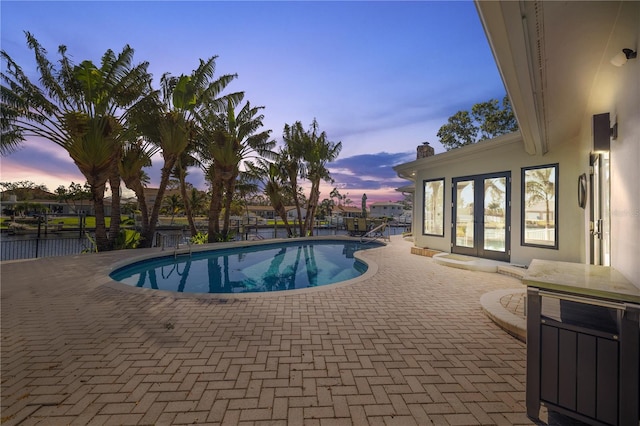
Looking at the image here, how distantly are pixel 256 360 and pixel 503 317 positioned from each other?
3.32 metres

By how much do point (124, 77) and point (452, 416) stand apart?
12.6m

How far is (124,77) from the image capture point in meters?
9.55

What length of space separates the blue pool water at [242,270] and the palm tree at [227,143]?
2.81m

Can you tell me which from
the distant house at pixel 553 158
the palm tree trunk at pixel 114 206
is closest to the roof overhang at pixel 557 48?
the distant house at pixel 553 158

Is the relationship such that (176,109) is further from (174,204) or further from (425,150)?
(174,204)

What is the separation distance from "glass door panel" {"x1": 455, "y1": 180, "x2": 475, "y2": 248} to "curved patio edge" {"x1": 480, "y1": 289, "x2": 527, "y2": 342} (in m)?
4.28

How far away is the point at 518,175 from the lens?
295 inches

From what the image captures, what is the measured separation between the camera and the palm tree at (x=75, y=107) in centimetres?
880

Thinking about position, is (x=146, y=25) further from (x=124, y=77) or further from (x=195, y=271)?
(x=195, y=271)

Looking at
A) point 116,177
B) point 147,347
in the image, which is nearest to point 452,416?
point 147,347

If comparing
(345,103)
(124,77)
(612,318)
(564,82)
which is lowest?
(612,318)

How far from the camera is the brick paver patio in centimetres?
208

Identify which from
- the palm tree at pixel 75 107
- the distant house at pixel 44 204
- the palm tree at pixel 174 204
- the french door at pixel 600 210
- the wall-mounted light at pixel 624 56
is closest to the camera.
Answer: the wall-mounted light at pixel 624 56

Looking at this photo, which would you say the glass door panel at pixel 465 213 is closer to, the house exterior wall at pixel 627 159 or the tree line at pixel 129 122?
the house exterior wall at pixel 627 159
